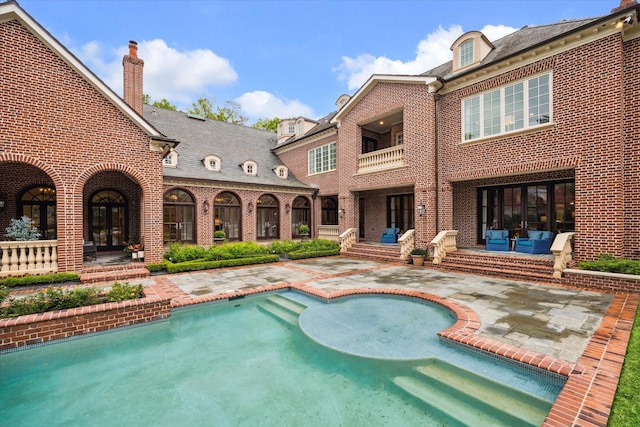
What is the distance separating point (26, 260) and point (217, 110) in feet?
89.3

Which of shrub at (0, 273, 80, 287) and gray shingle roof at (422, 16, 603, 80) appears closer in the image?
shrub at (0, 273, 80, 287)

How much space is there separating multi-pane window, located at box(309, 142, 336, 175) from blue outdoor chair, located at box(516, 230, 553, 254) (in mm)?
10384

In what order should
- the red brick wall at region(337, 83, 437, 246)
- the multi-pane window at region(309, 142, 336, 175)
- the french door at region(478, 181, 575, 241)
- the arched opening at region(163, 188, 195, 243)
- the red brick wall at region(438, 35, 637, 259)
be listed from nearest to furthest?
the red brick wall at region(438, 35, 637, 259) < the french door at region(478, 181, 575, 241) < the red brick wall at region(337, 83, 437, 246) < the arched opening at region(163, 188, 195, 243) < the multi-pane window at region(309, 142, 336, 175)

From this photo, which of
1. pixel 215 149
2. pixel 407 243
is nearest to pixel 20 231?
pixel 215 149

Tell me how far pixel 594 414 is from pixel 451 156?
10.3m

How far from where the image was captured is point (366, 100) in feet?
47.1

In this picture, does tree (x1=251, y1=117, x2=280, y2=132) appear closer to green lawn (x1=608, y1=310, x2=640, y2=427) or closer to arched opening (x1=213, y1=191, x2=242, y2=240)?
arched opening (x1=213, y1=191, x2=242, y2=240)

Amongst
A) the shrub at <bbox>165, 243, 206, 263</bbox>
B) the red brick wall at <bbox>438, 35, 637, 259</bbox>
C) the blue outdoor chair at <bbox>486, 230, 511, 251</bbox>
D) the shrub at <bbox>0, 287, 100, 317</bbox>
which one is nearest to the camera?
the shrub at <bbox>0, 287, 100, 317</bbox>

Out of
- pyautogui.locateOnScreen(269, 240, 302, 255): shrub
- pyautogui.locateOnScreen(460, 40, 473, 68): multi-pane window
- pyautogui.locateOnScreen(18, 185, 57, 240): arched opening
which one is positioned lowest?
pyautogui.locateOnScreen(269, 240, 302, 255): shrub

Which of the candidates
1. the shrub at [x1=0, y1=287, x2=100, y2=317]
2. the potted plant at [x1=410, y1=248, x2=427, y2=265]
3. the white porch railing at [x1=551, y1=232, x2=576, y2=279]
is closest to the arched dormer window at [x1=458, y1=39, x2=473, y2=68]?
the white porch railing at [x1=551, y1=232, x2=576, y2=279]

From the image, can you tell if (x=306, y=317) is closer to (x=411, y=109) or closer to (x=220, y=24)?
(x=411, y=109)

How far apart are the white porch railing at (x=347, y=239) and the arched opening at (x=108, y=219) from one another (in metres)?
10.3

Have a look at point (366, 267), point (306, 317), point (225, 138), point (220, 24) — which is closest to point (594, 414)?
point (306, 317)

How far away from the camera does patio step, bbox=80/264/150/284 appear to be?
8492 millimetres
